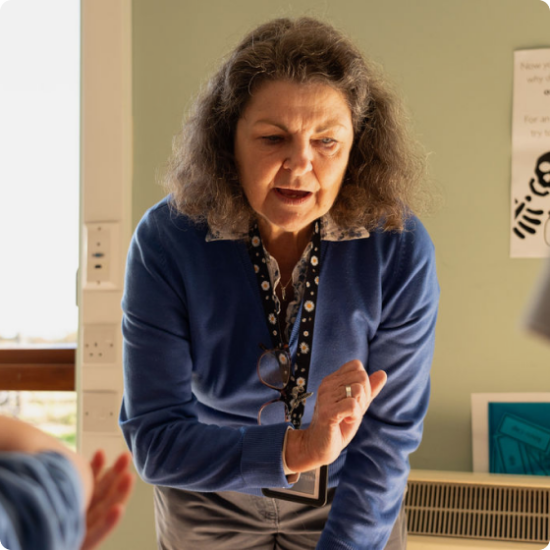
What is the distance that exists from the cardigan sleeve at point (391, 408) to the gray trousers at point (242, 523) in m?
0.07

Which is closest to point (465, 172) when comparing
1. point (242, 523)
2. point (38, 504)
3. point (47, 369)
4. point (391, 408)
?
point (391, 408)

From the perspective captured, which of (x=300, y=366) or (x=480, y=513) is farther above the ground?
(x=300, y=366)

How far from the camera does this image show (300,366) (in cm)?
124

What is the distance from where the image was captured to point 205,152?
1263 mm

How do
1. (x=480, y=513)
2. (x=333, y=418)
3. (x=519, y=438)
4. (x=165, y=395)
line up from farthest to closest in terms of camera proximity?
1. (x=519, y=438)
2. (x=480, y=513)
3. (x=165, y=395)
4. (x=333, y=418)

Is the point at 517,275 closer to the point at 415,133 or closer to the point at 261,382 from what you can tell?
the point at 415,133

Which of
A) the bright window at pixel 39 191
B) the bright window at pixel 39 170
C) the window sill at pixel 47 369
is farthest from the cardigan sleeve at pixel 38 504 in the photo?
the window sill at pixel 47 369

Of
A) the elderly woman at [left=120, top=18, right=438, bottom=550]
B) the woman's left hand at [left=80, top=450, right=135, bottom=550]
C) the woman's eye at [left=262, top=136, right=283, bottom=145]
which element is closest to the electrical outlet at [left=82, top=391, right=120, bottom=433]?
the elderly woman at [left=120, top=18, right=438, bottom=550]

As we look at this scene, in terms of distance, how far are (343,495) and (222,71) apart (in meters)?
0.85

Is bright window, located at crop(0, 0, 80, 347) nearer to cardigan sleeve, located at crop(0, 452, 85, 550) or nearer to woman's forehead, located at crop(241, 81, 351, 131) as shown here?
woman's forehead, located at crop(241, 81, 351, 131)

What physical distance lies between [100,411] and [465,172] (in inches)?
52.8

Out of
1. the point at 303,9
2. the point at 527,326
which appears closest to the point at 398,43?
the point at 303,9

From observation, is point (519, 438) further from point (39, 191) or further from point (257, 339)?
point (39, 191)

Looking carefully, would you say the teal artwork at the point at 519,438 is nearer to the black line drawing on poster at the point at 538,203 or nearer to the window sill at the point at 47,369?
the black line drawing on poster at the point at 538,203
